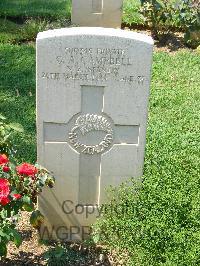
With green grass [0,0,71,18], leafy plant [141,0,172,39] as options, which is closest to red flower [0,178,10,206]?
leafy plant [141,0,172,39]

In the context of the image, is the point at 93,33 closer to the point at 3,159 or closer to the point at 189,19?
the point at 3,159

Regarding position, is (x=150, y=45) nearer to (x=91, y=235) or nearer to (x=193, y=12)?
(x=91, y=235)

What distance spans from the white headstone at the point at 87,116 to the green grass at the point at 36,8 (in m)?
5.85

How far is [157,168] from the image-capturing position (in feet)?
14.5

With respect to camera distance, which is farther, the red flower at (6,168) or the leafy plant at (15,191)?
the red flower at (6,168)

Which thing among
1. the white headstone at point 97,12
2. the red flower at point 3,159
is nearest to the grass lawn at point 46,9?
the white headstone at point 97,12

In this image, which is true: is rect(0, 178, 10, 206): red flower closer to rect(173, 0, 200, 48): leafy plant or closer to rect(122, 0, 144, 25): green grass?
rect(173, 0, 200, 48): leafy plant

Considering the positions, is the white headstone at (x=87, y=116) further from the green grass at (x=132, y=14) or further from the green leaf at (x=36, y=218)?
the green grass at (x=132, y=14)

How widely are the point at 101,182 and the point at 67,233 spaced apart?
1.66 feet

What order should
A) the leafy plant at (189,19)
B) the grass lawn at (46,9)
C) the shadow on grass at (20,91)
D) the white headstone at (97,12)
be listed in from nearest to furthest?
the shadow on grass at (20,91) < the leafy plant at (189,19) < the white headstone at (97,12) < the grass lawn at (46,9)

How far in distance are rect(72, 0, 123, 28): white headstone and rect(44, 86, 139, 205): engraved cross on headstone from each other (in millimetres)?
5271

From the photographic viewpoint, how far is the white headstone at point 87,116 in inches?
140

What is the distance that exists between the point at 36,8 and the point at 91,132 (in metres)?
6.40

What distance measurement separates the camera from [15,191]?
133 inches
